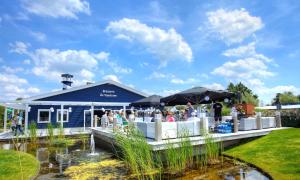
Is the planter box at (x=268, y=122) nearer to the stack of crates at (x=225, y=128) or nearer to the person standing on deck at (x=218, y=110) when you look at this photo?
the person standing on deck at (x=218, y=110)

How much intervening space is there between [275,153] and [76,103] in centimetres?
1558

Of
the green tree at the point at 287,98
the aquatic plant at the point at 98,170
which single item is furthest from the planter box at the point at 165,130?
the green tree at the point at 287,98

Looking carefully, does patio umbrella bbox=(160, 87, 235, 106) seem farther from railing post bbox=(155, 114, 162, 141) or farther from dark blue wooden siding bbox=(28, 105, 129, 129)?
dark blue wooden siding bbox=(28, 105, 129, 129)

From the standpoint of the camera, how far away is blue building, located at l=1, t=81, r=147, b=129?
1877 cm

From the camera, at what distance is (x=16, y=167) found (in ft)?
24.7

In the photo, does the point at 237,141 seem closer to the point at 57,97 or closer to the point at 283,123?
the point at 283,123

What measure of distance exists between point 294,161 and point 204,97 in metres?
4.44

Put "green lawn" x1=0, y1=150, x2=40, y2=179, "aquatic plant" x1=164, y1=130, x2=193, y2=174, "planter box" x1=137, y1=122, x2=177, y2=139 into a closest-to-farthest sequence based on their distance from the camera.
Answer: "aquatic plant" x1=164, y1=130, x2=193, y2=174 → "green lawn" x1=0, y1=150, x2=40, y2=179 → "planter box" x1=137, y1=122, x2=177, y2=139

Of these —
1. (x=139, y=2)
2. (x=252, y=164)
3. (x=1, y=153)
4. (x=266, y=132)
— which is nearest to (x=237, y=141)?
(x=266, y=132)

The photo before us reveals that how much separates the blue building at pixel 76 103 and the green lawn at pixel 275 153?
44.4 ft

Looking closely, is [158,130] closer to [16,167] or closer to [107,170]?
[107,170]

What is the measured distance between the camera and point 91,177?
22.2 ft

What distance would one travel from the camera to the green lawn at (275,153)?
6.35 metres

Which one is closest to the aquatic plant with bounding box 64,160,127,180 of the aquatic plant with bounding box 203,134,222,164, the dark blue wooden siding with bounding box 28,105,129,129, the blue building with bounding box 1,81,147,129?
the aquatic plant with bounding box 203,134,222,164
